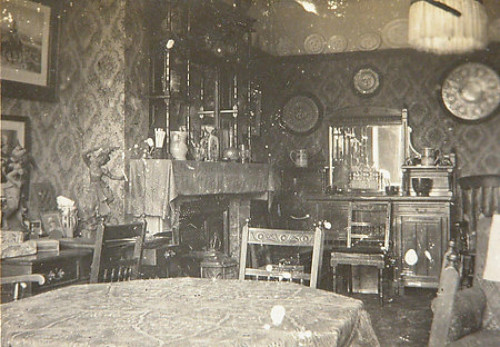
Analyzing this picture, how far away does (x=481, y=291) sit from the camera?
9.43ft

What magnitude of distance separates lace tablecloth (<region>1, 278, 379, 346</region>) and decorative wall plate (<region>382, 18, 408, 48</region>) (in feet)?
19.1

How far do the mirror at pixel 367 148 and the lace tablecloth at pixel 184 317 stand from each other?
5.53 meters

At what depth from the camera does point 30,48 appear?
12.8ft

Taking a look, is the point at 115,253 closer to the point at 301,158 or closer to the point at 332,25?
the point at 301,158

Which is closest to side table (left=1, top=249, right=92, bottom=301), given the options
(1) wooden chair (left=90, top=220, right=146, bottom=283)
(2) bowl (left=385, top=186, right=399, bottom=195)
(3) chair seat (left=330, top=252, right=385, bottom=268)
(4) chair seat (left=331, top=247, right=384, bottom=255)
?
(1) wooden chair (left=90, top=220, right=146, bottom=283)

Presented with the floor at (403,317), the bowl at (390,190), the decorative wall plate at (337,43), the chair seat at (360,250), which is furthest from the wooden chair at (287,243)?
the decorative wall plate at (337,43)

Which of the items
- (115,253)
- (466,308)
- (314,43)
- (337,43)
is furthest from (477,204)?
(115,253)

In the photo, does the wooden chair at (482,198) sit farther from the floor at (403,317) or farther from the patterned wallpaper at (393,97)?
the patterned wallpaper at (393,97)

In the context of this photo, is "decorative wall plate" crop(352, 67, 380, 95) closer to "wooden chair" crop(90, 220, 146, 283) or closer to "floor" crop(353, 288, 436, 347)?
"floor" crop(353, 288, 436, 347)

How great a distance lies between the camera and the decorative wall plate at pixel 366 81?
7.69m

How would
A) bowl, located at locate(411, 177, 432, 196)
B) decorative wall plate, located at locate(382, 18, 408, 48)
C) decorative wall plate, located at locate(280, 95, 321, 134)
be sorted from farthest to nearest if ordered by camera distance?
decorative wall plate, located at locate(280, 95, 321, 134)
decorative wall plate, located at locate(382, 18, 408, 48)
bowl, located at locate(411, 177, 432, 196)

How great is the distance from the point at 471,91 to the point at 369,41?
4.86 ft

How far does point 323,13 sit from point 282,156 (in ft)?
6.87

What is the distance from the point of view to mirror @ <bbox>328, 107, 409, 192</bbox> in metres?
7.66
